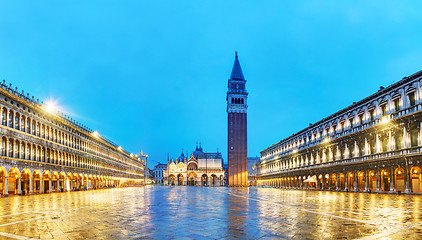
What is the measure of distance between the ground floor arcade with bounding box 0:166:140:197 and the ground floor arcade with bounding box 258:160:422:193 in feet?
126

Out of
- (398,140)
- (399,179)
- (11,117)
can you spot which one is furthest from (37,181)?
(398,140)

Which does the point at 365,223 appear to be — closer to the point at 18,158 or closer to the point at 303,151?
the point at 18,158

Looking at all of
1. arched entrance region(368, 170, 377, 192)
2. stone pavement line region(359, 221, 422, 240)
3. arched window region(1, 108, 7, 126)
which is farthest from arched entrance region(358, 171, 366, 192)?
arched window region(1, 108, 7, 126)

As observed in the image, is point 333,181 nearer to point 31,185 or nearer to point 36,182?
point 31,185

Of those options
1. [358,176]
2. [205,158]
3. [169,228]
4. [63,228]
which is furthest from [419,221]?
[205,158]

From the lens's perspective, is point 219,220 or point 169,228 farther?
point 219,220

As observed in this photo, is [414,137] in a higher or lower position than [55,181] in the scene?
higher

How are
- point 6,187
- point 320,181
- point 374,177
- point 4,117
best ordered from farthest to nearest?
point 320,181, point 374,177, point 4,117, point 6,187

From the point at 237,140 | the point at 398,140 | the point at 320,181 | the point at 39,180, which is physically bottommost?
the point at 320,181

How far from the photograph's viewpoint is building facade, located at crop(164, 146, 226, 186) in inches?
5458

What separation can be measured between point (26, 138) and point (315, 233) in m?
41.6

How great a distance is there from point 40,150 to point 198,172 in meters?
96.1

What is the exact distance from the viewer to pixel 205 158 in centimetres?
14188

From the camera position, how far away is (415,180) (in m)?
33.1
